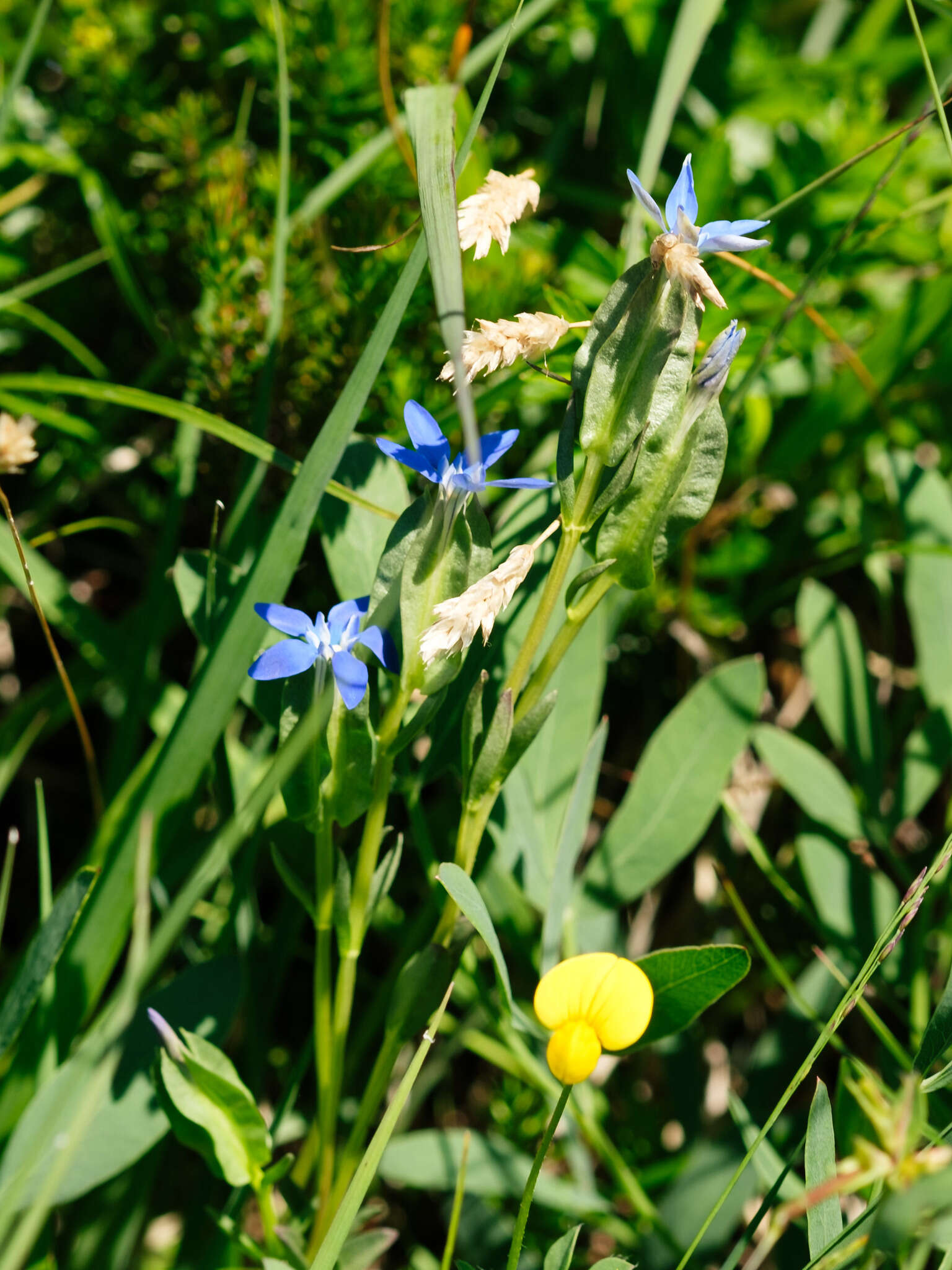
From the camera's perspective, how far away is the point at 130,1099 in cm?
87

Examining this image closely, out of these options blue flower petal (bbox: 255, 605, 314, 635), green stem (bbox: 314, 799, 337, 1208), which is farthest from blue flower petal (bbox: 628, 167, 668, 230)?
green stem (bbox: 314, 799, 337, 1208)

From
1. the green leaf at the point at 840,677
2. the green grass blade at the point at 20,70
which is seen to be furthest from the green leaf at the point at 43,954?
the green leaf at the point at 840,677

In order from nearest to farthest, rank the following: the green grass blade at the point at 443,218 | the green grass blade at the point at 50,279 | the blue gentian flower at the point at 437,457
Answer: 1. the green grass blade at the point at 443,218
2. the blue gentian flower at the point at 437,457
3. the green grass blade at the point at 50,279

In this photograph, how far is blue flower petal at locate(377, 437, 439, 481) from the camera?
2.19 feet

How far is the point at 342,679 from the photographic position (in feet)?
2.10

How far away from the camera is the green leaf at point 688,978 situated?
767 mm

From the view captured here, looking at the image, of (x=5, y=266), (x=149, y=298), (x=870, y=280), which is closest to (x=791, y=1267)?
(x=870, y=280)

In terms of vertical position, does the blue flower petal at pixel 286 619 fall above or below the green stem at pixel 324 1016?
above

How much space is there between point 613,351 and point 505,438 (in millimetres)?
94

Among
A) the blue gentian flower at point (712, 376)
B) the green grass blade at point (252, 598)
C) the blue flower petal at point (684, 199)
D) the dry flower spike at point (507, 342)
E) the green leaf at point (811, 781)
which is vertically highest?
the blue flower petal at point (684, 199)

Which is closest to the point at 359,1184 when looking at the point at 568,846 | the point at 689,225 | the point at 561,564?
the point at 568,846

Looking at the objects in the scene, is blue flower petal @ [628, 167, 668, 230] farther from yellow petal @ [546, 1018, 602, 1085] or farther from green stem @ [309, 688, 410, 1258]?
yellow petal @ [546, 1018, 602, 1085]

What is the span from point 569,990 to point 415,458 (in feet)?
1.31

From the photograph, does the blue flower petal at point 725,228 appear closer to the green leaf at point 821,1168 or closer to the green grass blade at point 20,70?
the green leaf at point 821,1168
